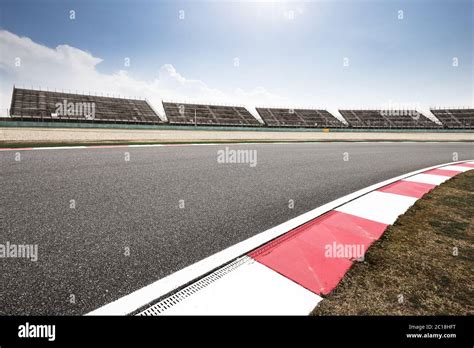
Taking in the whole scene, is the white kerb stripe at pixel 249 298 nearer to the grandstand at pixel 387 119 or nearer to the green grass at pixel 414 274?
the green grass at pixel 414 274

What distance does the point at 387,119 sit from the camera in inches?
2621

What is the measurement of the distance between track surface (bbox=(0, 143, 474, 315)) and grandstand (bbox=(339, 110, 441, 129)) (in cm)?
6835

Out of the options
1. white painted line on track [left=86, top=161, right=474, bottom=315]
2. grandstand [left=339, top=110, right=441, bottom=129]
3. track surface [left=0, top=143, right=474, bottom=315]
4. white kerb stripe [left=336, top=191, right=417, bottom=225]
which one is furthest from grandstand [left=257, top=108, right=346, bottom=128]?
white painted line on track [left=86, top=161, right=474, bottom=315]

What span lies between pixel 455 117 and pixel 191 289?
277 ft

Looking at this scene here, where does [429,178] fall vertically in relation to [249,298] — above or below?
above

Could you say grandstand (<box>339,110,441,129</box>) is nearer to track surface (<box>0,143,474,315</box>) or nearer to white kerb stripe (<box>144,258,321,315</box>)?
track surface (<box>0,143,474,315</box>)

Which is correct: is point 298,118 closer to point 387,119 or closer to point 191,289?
point 387,119

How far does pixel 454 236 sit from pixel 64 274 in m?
3.83

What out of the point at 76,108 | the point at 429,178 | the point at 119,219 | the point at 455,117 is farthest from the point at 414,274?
the point at 455,117

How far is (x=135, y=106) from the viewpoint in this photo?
59156mm

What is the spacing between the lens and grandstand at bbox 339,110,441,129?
Answer: 63625 millimetres

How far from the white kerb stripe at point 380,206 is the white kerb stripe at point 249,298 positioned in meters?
2.01
